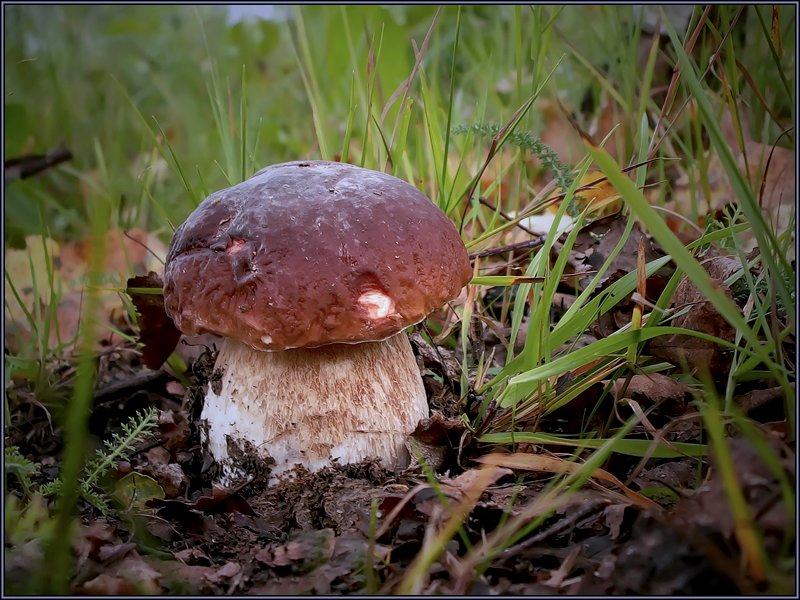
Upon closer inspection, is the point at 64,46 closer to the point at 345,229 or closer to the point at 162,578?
the point at 345,229

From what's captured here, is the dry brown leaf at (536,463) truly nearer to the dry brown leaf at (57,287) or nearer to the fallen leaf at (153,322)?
the fallen leaf at (153,322)

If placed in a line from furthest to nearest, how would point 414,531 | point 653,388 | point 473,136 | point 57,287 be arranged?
point 57,287 → point 473,136 → point 653,388 → point 414,531

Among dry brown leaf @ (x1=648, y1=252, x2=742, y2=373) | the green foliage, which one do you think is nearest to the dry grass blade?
dry brown leaf @ (x1=648, y1=252, x2=742, y2=373)

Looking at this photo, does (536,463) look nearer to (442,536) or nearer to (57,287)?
(442,536)

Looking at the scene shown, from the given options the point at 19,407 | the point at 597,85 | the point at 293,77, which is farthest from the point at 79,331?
the point at 293,77

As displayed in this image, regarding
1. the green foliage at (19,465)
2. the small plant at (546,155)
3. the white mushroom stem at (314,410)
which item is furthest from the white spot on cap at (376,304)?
the green foliage at (19,465)

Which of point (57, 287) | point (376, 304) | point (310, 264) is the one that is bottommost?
point (57, 287)

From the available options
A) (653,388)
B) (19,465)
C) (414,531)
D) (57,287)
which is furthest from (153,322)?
(653,388)

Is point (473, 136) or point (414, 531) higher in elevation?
point (473, 136)
